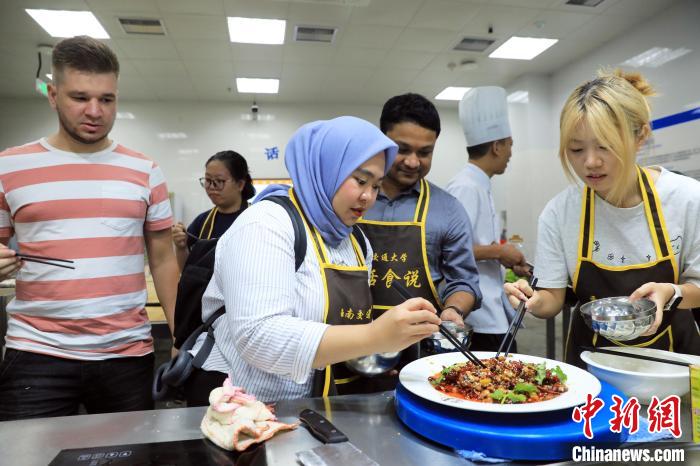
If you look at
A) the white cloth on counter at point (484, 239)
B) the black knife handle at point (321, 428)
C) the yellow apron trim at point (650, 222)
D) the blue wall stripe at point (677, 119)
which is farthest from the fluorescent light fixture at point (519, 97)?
the black knife handle at point (321, 428)

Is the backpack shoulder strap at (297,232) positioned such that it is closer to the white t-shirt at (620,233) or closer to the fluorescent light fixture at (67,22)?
the white t-shirt at (620,233)

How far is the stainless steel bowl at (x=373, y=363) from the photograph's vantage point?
3.82 ft

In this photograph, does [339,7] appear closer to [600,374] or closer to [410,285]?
[410,285]

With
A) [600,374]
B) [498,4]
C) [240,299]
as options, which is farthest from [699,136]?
[240,299]

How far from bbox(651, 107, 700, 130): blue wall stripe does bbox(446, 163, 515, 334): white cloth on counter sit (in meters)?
3.38

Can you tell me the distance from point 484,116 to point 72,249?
2272mm

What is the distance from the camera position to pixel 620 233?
147 centimetres

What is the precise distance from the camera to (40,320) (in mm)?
1493

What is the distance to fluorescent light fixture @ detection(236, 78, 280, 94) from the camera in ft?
21.7

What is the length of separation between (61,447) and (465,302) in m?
1.25

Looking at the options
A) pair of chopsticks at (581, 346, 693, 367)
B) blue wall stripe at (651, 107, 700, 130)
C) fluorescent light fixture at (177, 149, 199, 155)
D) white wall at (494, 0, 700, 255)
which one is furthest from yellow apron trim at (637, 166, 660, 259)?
fluorescent light fixture at (177, 149, 199, 155)

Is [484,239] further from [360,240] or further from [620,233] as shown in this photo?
[360,240]

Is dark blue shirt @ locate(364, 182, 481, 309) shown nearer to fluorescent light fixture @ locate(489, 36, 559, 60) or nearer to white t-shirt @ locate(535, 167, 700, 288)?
white t-shirt @ locate(535, 167, 700, 288)

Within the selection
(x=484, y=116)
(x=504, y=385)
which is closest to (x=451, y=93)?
(x=484, y=116)
